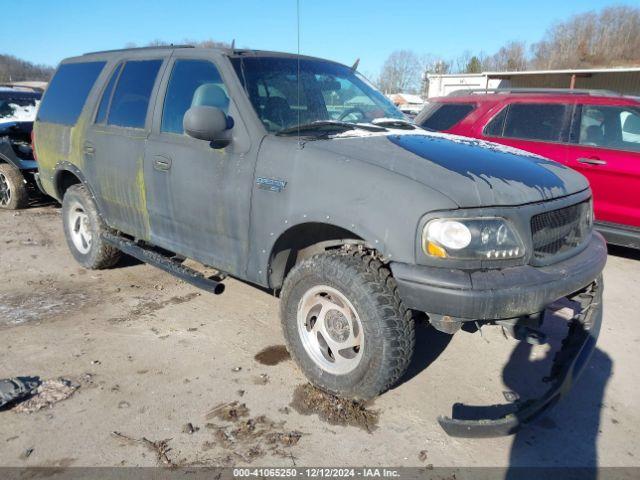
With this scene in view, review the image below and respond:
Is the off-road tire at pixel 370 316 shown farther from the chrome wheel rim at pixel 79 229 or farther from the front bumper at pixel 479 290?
the chrome wheel rim at pixel 79 229

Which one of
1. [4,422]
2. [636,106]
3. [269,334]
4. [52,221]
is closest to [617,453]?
[269,334]

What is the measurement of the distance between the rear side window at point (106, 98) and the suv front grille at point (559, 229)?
364 cm

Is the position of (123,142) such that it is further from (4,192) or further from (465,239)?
(4,192)

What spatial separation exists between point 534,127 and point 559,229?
3.72 m

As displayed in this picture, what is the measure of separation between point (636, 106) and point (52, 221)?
7689mm

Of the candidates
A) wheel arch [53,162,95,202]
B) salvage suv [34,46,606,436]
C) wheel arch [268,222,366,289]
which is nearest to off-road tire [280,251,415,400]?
salvage suv [34,46,606,436]

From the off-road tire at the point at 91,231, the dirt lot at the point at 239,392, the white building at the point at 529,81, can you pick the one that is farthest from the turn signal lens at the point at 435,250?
the white building at the point at 529,81

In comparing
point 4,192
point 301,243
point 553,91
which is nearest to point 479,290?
point 301,243

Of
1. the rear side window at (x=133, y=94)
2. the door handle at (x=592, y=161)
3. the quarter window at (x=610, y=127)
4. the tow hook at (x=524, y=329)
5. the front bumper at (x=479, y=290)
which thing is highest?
the rear side window at (x=133, y=94)

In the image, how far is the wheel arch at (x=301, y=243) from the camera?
2936 mm

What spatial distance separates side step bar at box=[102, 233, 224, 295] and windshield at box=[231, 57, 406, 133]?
1202mm

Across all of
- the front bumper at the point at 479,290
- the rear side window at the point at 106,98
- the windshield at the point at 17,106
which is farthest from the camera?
the windshield at the point at 17,106

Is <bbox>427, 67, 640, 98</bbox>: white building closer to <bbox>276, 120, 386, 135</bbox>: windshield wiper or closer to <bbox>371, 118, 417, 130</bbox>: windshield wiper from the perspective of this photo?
<bbox>371, 118, 417, 130</bbox>: windshield wiper

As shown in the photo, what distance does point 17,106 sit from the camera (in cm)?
872
